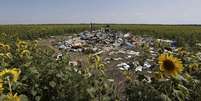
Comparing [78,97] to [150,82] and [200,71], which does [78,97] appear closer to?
[150,82]

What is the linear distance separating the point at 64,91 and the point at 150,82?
119cm

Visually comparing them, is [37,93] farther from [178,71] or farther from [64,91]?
[178,71]

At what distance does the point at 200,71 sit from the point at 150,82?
1.10 meters

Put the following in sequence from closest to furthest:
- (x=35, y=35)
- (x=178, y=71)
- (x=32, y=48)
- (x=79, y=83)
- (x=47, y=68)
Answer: (x=178, y=71), (x=79, y=83), (x=47, y=68), (x=32, y=48), (x=35, y=35)

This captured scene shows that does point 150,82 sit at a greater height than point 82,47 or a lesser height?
greater

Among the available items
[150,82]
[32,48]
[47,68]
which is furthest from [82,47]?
[150,82]

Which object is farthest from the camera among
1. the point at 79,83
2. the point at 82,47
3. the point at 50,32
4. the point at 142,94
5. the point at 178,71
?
the point at 50,32

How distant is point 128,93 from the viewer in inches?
172

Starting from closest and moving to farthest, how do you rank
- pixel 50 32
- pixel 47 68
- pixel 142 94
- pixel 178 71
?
1. pixel 178 71
2. pixel 142 94
3. pixel 47 68
4. pixel 50 32

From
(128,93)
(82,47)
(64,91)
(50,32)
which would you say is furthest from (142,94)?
(50,32)

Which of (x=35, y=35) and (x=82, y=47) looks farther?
(x=35, y=35)

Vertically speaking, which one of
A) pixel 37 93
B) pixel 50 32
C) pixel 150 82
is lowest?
pixel 50 32

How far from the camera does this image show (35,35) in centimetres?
3328

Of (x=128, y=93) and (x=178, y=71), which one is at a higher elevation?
(x=178, y=71)
